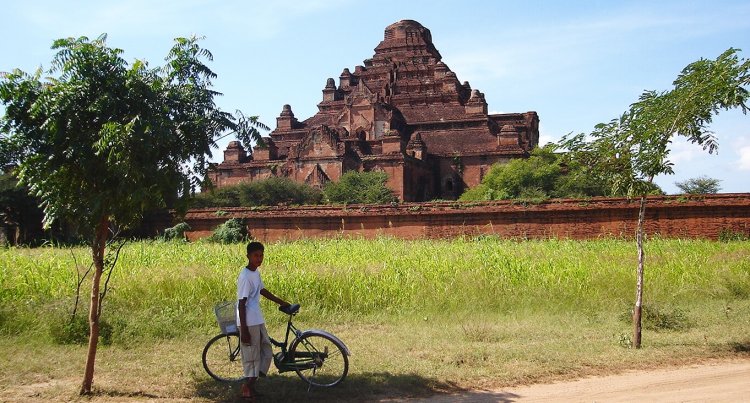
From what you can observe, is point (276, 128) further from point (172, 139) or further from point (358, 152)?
point (172, 139)

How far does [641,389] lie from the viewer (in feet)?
19.3

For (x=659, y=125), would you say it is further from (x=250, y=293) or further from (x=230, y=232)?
(x=230, y=232)

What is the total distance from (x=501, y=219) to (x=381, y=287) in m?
10.6

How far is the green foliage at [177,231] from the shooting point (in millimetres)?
23728

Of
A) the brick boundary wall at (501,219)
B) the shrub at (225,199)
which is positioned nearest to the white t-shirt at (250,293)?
the brick boundary wall at (501,219)

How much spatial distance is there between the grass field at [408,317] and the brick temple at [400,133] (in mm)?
17577

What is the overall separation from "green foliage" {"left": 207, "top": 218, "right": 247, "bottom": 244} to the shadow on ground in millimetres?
16728

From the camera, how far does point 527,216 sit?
20.0m

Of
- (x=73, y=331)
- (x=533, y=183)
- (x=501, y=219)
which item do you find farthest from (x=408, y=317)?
(x=533, y=183)

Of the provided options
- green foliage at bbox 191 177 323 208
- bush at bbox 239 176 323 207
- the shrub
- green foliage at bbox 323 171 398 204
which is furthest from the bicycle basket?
the shrub

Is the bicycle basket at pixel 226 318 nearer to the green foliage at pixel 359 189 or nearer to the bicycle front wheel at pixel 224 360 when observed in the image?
the bicycle front wheel at pixel 224 360

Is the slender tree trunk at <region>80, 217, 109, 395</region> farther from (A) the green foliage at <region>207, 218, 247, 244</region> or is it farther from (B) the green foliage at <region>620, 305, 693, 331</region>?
(A) the green foliage at <region>207, 218, 247, 244</region>

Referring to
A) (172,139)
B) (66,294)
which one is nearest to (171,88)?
(172,139)

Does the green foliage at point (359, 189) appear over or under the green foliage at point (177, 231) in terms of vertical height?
over
